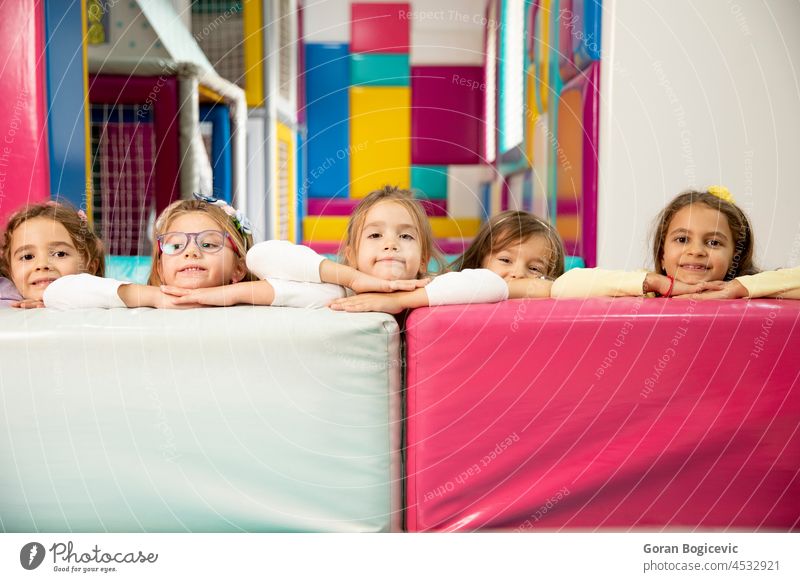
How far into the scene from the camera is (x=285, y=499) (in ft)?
2.96

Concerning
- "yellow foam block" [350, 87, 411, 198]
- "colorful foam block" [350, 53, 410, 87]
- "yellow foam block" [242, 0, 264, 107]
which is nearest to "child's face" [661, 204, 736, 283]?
"yellow foam block" [242, 0, 264, 107]

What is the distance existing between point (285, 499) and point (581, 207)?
4.35 feet

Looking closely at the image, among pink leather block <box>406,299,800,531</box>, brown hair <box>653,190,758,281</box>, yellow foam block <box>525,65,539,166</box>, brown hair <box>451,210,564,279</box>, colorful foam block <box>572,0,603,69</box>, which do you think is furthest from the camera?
yellow foam block <box>525,65,539,166</box>

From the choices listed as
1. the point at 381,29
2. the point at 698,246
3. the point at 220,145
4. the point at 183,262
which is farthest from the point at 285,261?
the point at 381,29

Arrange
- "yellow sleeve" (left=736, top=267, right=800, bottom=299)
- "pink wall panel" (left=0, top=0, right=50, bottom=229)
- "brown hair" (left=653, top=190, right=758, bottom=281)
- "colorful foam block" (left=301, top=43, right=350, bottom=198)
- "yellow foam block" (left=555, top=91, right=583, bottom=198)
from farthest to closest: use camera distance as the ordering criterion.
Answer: "colorful foam block" (left=301, top=43, right=350, bottom=198) < "yellow foam block" (left=555, top=91, right=583, bottom=198) < "pink wall panel" (left=0, top=0, right=50, bottom=229) < "brown hair" (left=653, top=190, right=758, bottom=281) < "yellow sleeve" (left=736, top=267, right=800, bottom=299)

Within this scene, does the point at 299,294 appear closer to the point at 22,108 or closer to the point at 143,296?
the point at 143,296

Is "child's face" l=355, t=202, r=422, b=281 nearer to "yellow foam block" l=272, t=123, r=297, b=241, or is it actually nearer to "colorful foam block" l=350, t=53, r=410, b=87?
"yellow foam block" l=272, t=123, r=297, b=241

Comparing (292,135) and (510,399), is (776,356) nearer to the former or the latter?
(510,399)

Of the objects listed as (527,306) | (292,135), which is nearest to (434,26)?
(292,135)

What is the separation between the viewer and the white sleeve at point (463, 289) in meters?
0.95

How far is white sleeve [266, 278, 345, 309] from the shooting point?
1.03 meters

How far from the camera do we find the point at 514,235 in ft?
4.29

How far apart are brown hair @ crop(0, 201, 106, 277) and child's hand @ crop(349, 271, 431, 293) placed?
463 millimetres

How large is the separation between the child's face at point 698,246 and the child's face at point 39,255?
91 cm
